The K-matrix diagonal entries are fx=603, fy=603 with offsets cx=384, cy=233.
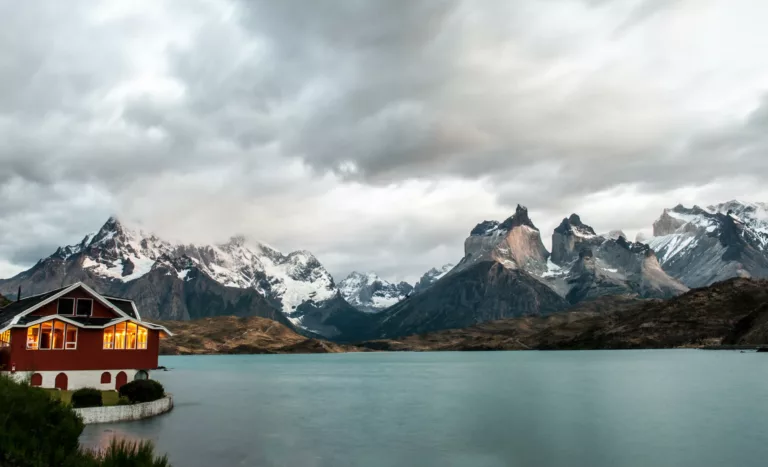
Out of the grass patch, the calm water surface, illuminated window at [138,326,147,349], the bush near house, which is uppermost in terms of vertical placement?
illuminated window at [138,326,147,349]

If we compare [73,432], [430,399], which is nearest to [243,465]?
[73,432]

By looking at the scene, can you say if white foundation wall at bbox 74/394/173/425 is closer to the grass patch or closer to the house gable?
the grass patch

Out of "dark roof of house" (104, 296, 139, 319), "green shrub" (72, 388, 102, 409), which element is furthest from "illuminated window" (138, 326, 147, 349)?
"green shrub" (72, 388, 102, 409)

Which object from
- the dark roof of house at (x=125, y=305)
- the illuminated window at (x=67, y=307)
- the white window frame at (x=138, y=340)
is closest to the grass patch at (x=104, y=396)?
the white window frame at (x=138, y=340)

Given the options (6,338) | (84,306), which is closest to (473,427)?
(84,306)

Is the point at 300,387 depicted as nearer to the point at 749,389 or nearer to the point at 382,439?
the point at 382,439

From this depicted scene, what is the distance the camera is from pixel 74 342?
72.1 metres

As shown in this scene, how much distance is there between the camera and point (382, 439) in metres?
56.3

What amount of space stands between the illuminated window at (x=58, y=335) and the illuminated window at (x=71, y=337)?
2.15 ft

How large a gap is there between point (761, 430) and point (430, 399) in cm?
4654

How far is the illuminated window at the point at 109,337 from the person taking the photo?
2938 inches

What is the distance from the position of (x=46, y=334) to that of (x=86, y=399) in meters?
19.2

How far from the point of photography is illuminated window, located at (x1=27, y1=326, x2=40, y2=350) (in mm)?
69688

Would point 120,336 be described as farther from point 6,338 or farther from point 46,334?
point 6,338
